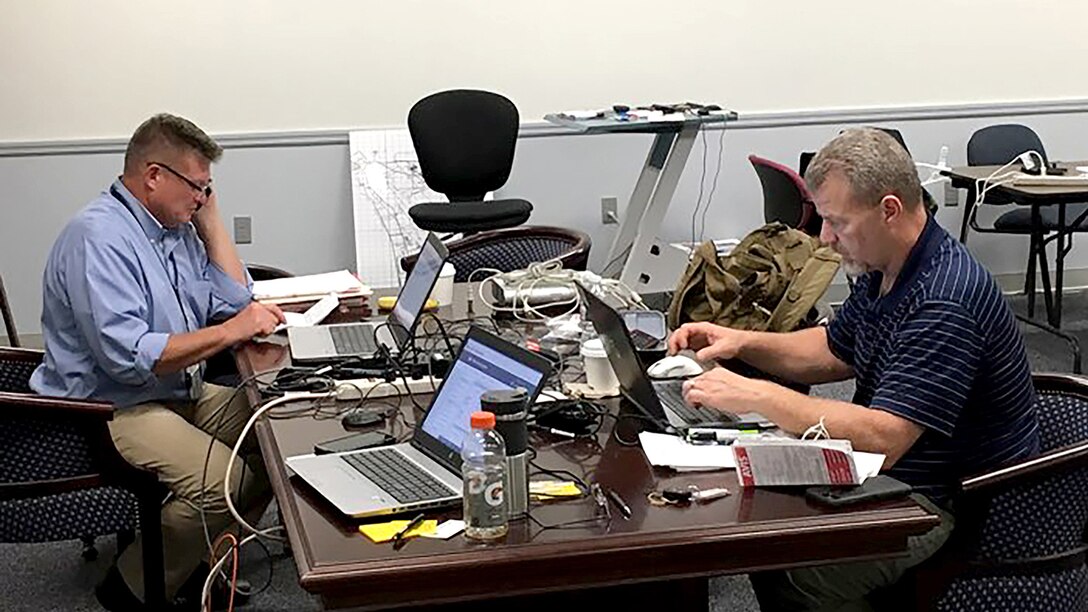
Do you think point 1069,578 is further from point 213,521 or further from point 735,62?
point 735,62

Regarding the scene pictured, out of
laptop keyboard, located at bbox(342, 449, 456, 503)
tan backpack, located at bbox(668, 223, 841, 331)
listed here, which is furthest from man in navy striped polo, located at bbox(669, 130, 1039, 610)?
tan backpack, located at bbox(668, 223, 841, 331)

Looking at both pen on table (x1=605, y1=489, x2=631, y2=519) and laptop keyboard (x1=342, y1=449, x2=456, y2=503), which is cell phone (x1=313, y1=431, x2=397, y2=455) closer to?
laptop keyboard (x1=342, y1=449, x2=456, y2=503)

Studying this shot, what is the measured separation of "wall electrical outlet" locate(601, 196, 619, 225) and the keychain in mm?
4218

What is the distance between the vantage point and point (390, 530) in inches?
67.3

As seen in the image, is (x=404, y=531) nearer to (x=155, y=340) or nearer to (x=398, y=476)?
(x=398, y=476)

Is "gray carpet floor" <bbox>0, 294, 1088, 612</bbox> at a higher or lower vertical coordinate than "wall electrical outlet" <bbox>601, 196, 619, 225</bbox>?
lower

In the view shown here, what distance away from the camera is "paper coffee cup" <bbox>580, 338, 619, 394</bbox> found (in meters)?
2.35

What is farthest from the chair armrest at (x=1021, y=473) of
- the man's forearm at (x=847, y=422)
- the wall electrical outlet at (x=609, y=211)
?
the wall electrical outlet at (x=609, y=211)

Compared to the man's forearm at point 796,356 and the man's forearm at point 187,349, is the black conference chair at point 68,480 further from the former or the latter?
the man's forearm at point 796,356

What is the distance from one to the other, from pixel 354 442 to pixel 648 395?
1.61ft

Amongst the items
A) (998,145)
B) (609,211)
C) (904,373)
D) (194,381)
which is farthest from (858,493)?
(998,145)

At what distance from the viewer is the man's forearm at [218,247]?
331 centimetres

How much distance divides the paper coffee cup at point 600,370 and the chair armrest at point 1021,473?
647mm

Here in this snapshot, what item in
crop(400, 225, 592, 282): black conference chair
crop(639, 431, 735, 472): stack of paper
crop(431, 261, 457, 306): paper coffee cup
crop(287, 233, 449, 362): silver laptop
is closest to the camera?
crop(639, 431, 735, 472): stack of paper
